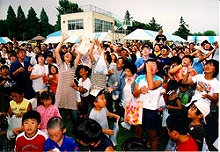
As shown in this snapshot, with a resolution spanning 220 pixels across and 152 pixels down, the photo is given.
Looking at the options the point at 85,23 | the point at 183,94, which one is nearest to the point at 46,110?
the point at 183,94

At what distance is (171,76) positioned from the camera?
3650mm

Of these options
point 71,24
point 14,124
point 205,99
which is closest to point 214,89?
point 205,99

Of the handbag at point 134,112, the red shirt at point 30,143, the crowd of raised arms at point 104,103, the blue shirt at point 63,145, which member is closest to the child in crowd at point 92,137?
the crowd of raised arms at point 104,103

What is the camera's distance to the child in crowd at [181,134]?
1.92m

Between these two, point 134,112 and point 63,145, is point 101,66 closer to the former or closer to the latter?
point 134,112

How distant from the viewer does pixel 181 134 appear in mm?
1968

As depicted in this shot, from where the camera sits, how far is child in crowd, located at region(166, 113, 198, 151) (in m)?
Result: 1.92

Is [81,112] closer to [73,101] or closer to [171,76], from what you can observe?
[73,101]

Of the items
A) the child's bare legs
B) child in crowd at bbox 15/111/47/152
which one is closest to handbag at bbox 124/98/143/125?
the child's bare legs

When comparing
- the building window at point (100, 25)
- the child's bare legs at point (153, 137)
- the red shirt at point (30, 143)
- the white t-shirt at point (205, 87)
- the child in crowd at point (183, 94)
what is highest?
the building window at point (100, 25)

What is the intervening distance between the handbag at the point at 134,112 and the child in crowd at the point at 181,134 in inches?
25.5

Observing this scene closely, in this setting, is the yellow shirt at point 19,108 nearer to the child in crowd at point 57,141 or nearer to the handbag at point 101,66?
the child in crowd at point 57,141

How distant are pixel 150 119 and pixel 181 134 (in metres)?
0.69

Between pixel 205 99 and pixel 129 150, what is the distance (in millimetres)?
1472
